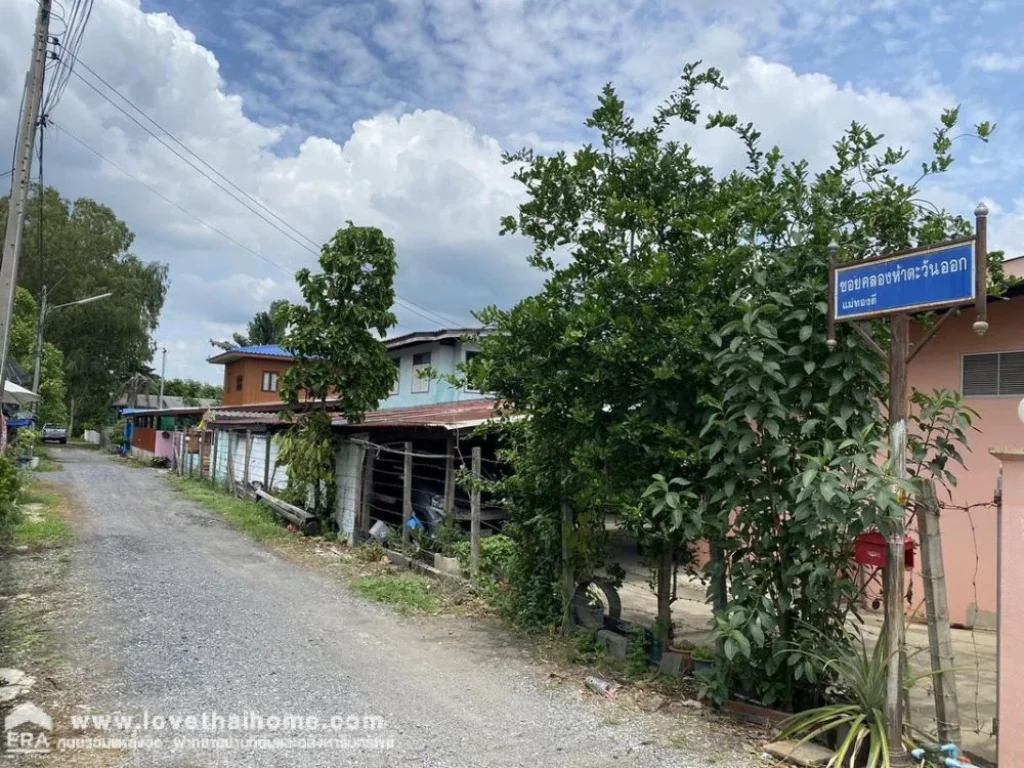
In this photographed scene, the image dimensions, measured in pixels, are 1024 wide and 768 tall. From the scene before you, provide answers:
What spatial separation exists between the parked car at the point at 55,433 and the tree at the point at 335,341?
39166mm

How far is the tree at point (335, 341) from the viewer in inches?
514

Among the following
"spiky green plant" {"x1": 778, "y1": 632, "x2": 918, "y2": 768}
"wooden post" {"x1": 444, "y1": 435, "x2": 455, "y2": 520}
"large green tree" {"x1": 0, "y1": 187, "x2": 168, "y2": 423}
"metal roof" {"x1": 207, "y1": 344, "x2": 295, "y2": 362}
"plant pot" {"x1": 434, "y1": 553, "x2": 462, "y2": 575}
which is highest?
"large green tree" {"x1": 0, "y1": 187, "x2": 168, "y2": 423}

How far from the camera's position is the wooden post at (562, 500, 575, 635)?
658 centimetres

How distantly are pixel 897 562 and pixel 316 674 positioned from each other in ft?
13.8

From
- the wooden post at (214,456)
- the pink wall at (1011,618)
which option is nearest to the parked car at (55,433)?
the wooden post at (214,456)

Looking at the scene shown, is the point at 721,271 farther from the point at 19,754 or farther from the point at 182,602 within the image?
the point at 182,602

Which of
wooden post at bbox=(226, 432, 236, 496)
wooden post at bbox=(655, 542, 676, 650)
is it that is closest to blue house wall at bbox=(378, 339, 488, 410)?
wooden post at bbox=(226, 432, 236, 496)

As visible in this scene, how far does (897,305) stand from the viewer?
3.83m

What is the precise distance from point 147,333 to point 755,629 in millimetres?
50122

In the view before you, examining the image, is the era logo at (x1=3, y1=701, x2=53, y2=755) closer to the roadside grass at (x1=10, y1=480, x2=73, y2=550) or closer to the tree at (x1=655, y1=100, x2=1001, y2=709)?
the tree at (x1=655, y1=100, x2=1001, y2=709)

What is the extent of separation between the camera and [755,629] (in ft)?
14.5

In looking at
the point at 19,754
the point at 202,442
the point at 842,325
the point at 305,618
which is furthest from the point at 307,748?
the point at 202,442

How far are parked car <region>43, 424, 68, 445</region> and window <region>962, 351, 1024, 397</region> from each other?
161 feet

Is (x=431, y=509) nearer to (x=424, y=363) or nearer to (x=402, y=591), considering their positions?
(x=402, y=591)
